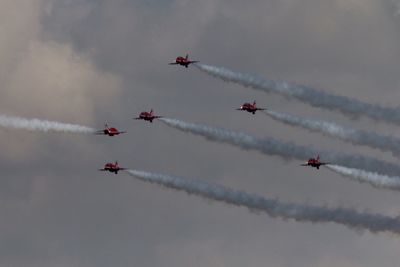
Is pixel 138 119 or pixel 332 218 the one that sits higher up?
pixel 138 119

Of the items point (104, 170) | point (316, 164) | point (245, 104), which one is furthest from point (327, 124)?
point (104, 170)

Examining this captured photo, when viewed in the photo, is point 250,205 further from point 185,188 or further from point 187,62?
point 187,62

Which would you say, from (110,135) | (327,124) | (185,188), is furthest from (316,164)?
(110,135)

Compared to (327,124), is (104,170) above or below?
below

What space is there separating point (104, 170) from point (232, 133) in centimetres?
2257

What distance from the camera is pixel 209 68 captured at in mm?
140500

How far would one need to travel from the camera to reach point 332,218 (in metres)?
143

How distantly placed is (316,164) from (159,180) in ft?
78.1

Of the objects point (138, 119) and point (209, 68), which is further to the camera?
point (138, 119)

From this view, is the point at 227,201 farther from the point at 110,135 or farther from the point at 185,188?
the point at 110,135

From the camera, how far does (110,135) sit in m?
147

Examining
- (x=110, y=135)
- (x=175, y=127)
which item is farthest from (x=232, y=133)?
(x=110, y=135)

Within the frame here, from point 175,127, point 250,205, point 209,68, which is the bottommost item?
point 250,205

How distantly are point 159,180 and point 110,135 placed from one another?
35.9 feet
